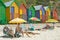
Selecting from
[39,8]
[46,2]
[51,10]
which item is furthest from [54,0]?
[39,8]

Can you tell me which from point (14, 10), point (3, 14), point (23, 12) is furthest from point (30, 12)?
point (3, 14)

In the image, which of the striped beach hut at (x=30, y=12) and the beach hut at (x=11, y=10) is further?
the striped beach hut at (x=30, y=12)

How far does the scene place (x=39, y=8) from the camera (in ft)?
121

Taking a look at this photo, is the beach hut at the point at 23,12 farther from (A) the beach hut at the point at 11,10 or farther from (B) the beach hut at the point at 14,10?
(A) the beach hut at the point at 11,10

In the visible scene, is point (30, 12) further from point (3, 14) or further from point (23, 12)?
point (3, 14)

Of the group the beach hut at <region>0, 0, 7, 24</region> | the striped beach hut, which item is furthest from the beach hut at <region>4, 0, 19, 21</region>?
the striped beach hut

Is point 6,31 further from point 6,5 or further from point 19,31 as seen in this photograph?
point 6,5

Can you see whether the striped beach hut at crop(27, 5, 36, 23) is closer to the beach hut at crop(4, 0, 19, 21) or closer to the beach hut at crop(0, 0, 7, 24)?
the beach hut at crop(4, 0, 19, 21)

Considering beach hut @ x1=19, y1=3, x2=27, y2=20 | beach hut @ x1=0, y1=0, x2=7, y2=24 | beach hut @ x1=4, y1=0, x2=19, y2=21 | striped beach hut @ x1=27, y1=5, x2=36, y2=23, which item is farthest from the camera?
striped beach hut @ x1=27, y1=5, x2=36, y2=23

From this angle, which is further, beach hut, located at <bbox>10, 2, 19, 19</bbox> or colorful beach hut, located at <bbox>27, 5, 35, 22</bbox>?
colorful beach hut, located at <bbox>27, 5, 35, 22</bbox>

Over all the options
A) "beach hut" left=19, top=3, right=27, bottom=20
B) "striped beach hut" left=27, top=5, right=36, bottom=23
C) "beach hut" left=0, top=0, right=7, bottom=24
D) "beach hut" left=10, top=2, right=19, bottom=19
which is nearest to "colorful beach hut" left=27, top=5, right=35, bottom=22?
"striped beach hut" left=27, top=5, right=36, bottom=23

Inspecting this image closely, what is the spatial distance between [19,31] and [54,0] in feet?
122

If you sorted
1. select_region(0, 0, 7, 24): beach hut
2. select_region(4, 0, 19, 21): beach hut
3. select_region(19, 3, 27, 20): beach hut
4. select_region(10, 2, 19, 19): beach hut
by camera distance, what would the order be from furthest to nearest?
select_region(19, 3, 27, 20): beach hut, select_region(10, 2, 19, 19): beach hut, select_region(4, 0, 19, 21): beach hut, select_region(0, 0, 7, 24): beach hut

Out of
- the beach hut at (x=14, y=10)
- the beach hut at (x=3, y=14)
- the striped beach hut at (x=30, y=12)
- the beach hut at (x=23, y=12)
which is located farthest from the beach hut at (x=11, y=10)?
the striped beach hut at (x=30, y=12)
